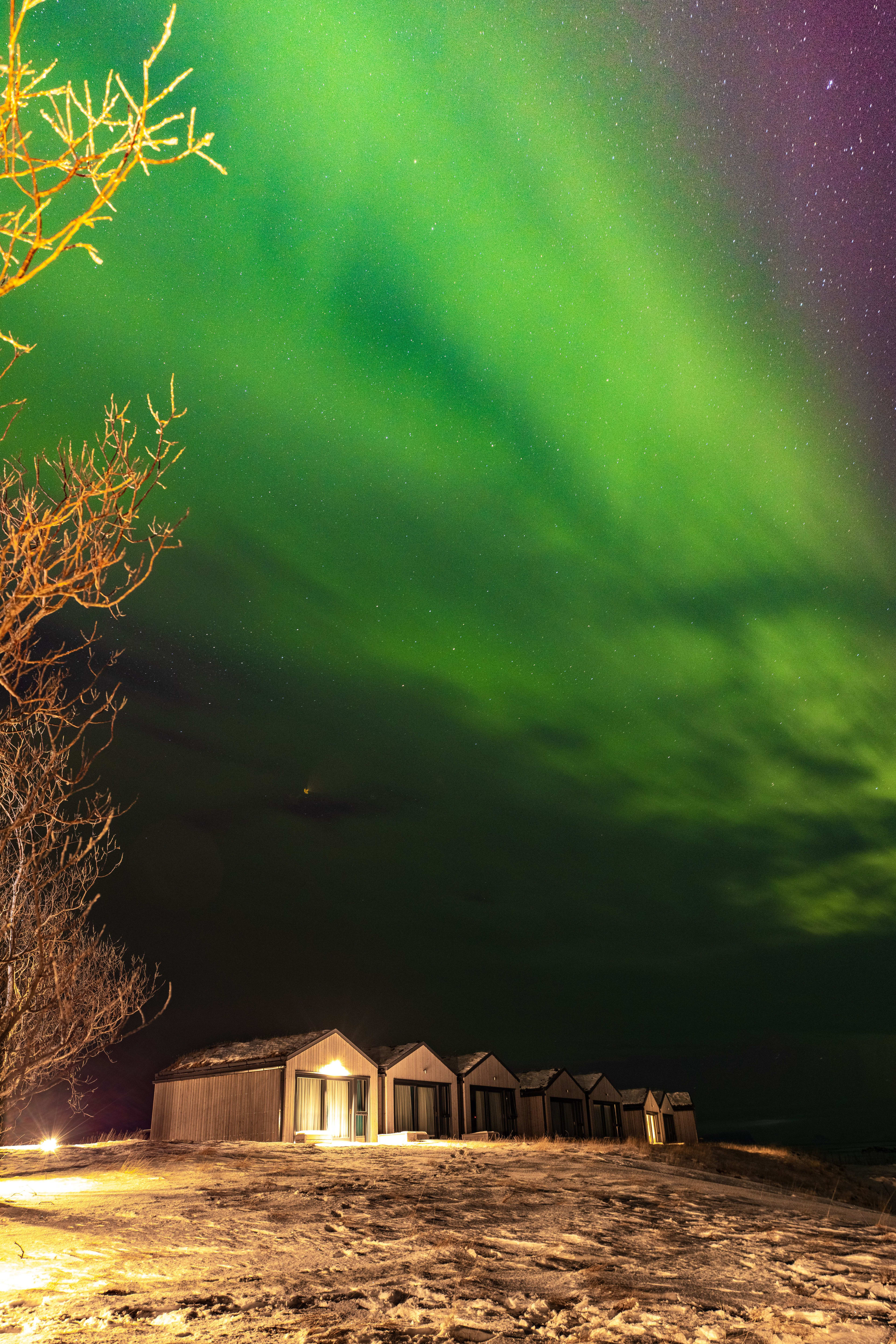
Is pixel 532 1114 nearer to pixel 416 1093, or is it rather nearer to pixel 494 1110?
pixel 494 1110

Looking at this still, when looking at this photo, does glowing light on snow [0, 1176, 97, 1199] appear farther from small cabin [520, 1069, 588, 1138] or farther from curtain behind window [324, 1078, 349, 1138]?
small cabin [520, 1069, 588, 1138]

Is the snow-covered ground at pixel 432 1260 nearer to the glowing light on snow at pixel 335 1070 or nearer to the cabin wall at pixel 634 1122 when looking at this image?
the glowing light on snow at pixel 335 1070

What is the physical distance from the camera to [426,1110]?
129 ft

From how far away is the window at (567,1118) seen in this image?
45.4 meters

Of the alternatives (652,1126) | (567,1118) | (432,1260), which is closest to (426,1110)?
(567,1118)

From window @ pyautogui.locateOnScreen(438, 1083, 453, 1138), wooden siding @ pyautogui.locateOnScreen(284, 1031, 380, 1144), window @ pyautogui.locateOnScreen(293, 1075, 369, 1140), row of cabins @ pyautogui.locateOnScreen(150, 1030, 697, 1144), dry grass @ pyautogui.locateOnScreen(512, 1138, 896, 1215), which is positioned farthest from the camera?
window @ pyautogui.locateOnScreen(438, 1083, 453, 1138)

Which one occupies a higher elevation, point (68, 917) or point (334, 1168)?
point (68, 917)

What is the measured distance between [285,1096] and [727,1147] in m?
26.2

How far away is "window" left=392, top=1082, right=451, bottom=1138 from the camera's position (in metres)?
37.8

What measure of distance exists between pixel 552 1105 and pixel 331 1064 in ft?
56.9

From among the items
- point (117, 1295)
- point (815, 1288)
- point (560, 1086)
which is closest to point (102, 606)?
point (117, 1295)

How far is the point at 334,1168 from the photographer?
1424 centimetres

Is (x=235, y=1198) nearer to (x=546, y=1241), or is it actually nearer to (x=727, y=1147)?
(x=546, y=1241)

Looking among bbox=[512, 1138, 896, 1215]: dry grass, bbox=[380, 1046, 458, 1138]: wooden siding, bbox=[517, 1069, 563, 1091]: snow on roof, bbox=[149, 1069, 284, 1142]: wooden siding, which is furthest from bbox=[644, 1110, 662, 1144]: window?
bbox=[149, 1069, 284, 1142]: wooden siding
